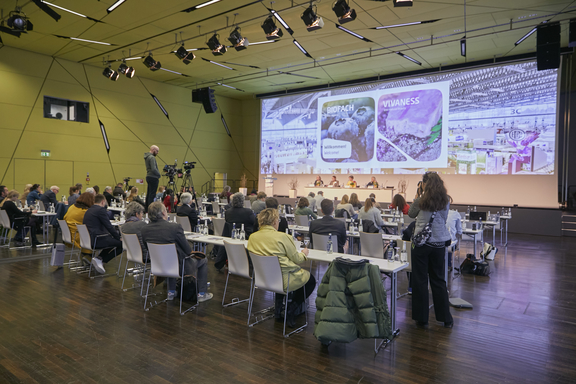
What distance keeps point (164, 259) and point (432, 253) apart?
2.96 metres

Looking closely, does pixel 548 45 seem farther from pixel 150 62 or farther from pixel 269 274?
pixel 150 62

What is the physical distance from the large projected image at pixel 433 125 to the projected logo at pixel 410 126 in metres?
0.03

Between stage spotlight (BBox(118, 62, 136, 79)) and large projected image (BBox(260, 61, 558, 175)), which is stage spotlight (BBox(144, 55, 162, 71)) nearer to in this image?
stage spotlight (BBox(118, 62, 136, 79))

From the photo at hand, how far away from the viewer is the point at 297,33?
1037 centimetres

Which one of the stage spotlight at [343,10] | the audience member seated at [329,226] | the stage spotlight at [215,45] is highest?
the stage spotlight at [215,45]

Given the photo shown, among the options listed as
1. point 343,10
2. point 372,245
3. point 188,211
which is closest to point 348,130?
point 343,10

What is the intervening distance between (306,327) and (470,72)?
1215cm

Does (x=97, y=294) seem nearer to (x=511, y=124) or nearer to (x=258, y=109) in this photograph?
(x=511, y=124)

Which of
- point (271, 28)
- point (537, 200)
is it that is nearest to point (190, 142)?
point (271, 28)

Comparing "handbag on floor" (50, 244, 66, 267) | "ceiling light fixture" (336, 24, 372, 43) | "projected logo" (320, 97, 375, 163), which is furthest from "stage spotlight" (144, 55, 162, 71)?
"projected logo" (320, 97, 375, 163)

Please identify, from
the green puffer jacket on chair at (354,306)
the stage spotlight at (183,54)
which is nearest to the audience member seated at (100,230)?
the green puffer jacket on chair at (354,306)

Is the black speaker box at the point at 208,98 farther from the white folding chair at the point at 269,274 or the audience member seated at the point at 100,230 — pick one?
the white folding chair at the point at 269,274

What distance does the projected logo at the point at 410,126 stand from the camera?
1346 cm

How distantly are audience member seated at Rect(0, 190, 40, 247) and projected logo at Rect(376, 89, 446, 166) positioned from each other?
1147cm
